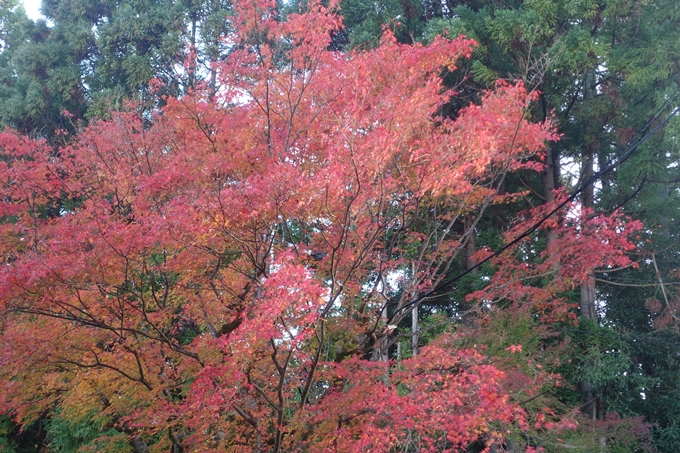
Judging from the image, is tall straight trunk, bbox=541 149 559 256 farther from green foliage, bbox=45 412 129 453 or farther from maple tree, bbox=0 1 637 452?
green foliage, bbox=45 412 129 453

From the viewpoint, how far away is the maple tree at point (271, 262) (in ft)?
19.7

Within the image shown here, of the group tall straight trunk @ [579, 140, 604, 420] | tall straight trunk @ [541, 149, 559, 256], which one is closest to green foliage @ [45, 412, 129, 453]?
tall straight trunk @ [579, 140, 604, 420]

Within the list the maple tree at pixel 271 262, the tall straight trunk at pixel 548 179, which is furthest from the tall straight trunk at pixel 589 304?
the maple tree at pixel 271 262

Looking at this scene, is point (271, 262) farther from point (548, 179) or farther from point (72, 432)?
point (548, 179)

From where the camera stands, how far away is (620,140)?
11.3 m

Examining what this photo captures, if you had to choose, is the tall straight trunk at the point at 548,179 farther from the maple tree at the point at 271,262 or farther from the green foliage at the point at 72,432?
the green foliage at the point at 72,432

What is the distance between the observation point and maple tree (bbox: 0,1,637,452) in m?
6.02

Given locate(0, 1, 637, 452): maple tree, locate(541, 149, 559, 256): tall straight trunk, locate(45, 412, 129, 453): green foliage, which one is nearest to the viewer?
locate(0, 1, 637, 452): maple tree

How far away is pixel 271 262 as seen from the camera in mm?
6598

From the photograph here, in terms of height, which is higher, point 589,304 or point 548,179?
point 548,179

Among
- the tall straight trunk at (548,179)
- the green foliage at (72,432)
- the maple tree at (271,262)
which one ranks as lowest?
the green foliage at (72,432)

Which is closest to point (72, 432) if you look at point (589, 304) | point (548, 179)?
point (589, 304)

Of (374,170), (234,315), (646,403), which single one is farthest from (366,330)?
(646,403)

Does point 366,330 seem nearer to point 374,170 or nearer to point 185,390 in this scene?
point 374,170
